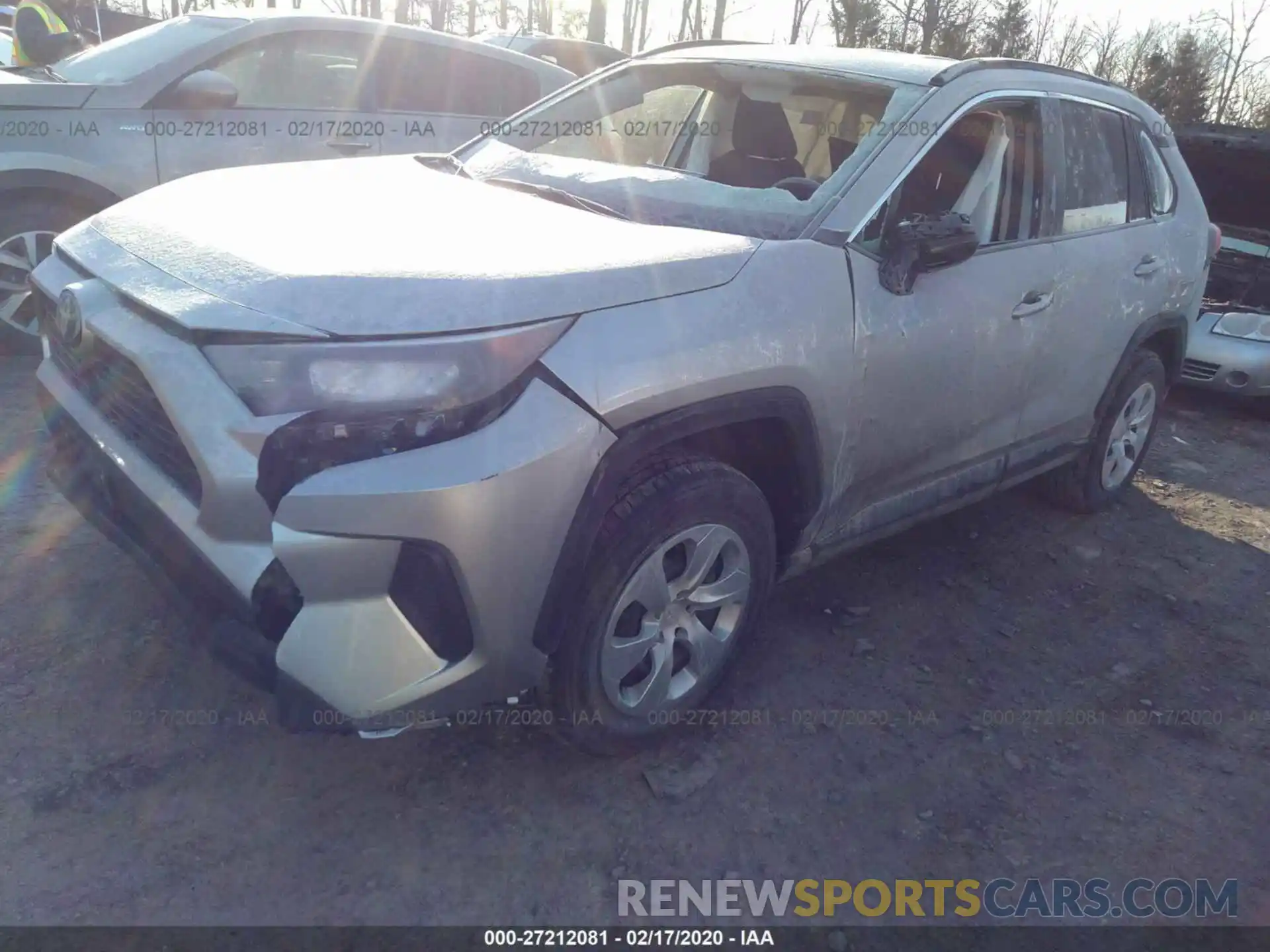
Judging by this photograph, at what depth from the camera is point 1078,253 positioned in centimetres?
371

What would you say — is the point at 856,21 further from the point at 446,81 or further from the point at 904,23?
the point at 446,81

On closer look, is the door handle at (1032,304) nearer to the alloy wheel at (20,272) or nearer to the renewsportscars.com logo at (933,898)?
the renewsportscars.com logo at (933,898)

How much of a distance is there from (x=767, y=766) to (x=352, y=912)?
1.16 meters

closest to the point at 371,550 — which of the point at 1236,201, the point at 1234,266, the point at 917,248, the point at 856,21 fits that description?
the point at 917,248

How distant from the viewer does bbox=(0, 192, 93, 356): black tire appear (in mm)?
4812

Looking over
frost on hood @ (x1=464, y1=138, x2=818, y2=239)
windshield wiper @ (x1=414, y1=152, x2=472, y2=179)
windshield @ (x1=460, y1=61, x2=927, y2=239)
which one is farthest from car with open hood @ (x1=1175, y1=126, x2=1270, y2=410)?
windshield wiper @ (x1=414, y1=152, x2=472, y2=179)

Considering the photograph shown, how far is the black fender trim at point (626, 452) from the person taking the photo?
2.21 meters

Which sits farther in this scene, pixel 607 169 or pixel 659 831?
pixel 607 169

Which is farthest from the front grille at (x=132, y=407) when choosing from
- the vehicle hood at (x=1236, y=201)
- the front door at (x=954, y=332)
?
the vehicle hood at (x=1236, y=201)

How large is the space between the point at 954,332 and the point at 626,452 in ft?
4.53

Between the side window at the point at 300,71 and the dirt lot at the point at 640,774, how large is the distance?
2708mm

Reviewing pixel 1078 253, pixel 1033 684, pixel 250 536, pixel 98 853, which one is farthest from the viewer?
pixel 1078 253

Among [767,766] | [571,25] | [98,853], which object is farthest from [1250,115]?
[98,853]

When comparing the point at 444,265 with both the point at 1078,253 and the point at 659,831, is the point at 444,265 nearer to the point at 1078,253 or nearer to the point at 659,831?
the point at 659,831
